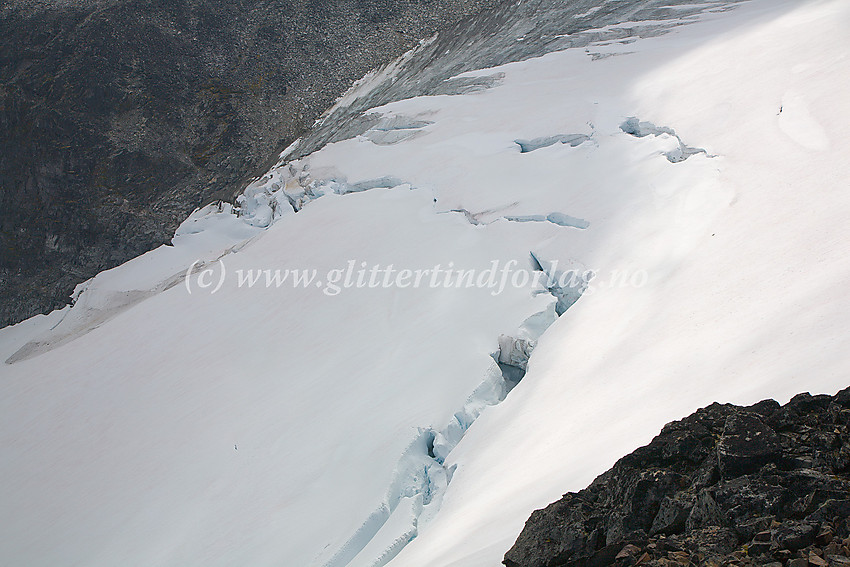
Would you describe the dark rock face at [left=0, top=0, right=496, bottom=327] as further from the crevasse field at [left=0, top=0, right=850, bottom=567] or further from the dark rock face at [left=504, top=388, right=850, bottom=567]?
the dark rock face at [left=504, top=388, right=850, bottom=567]

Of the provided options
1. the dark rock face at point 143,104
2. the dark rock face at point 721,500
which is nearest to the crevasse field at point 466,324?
the dark rock face at point 721,500

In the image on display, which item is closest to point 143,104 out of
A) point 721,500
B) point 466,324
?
point 466,324


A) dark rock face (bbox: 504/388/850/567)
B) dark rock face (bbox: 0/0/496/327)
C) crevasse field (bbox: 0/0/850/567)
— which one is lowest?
crevasse field (bbox: 0/0/850/567)

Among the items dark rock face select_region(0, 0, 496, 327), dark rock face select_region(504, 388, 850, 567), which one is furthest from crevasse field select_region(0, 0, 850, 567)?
dark rock face select_region(0, 0, 496, 327)

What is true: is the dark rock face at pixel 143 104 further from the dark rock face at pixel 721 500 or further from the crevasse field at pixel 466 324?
the dark rock face at pixel 721 500

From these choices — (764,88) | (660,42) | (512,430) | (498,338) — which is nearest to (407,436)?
(512,430)
